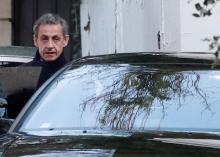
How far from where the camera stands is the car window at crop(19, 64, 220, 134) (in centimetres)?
472

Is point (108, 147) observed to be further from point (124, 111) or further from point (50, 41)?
point (50, 41)

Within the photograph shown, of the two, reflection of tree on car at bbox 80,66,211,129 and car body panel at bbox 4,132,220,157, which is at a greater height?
→ reflection of tree on car at bbox 80,66,211,129

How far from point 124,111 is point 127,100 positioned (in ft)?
0.35

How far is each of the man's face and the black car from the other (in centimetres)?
112

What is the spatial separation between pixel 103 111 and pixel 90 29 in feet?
25.1

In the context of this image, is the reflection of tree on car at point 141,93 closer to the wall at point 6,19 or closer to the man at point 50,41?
the man at point 50,41

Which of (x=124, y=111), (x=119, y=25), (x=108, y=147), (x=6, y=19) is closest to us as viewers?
(x=108, y=147)

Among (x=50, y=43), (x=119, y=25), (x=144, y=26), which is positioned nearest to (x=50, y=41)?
(x=50, y=43)

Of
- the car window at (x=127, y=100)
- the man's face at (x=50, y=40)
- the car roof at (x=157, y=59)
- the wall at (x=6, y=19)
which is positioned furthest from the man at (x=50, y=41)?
the wall at (x=6, y=19)

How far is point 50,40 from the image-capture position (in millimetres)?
6758

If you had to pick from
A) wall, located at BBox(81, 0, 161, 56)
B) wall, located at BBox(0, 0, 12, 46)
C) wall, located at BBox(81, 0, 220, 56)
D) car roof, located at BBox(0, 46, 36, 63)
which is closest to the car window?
car roof, located at BBox(0, 46, 36, 63)

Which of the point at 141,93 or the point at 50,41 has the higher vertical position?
the point at 50,41

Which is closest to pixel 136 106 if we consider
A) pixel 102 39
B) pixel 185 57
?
pixel 185 57

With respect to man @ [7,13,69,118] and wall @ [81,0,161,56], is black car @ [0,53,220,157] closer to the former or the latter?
man @ [7,13,69,118]
